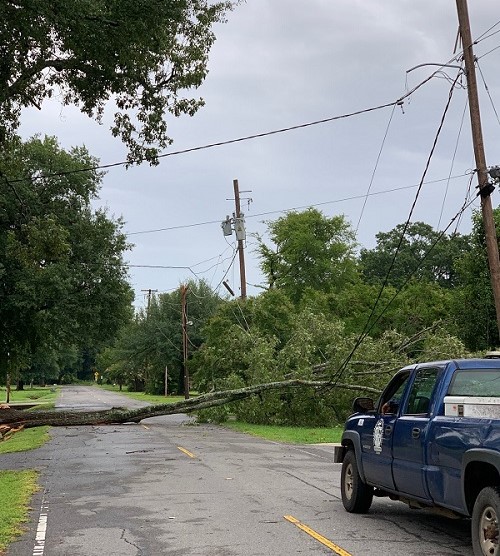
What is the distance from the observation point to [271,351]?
30.3m

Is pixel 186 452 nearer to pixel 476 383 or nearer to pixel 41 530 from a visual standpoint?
pixel 41 530

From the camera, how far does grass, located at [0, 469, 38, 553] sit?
8984 mm

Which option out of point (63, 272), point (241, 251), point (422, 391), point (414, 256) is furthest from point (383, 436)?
point (414, 256)

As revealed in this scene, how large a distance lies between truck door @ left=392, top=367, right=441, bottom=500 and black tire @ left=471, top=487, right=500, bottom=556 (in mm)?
1027

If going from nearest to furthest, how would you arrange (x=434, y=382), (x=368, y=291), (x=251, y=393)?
(x=434, y=382), (x=251, y=393), (x=368, y=291)

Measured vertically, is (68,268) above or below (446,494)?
above

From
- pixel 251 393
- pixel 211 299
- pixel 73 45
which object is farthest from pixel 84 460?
pixel 211 299

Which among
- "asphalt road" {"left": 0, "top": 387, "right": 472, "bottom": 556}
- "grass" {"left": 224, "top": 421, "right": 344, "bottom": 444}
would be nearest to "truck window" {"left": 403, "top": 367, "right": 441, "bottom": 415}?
"asphalt road" {"left": 0, "top": 387, "right": 472, "bottom": 556}

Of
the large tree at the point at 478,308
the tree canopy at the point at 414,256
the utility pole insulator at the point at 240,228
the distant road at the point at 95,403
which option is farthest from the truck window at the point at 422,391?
the tree canopy at the point at 414,256

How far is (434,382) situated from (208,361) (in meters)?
28.6

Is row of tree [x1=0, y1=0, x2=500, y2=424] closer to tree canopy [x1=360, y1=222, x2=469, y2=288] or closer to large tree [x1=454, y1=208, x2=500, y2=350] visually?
large tree [x1=454, y1=208, x2=500, y2=350]

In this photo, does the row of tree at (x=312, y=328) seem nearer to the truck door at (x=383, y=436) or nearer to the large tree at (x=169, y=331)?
the large tree at (x=169, y=331)

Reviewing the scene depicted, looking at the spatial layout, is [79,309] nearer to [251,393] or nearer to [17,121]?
[251,393]

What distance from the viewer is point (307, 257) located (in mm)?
58531
